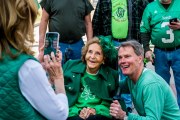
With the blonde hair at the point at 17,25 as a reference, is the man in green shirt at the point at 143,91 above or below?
below

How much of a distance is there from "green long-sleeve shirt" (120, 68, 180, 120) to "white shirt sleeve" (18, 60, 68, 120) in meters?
1.36

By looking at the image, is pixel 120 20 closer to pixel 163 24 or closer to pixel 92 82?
pixel 163 24

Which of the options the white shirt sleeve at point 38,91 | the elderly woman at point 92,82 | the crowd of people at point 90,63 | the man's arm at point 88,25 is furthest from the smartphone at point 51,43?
the man's arm at point 88,25

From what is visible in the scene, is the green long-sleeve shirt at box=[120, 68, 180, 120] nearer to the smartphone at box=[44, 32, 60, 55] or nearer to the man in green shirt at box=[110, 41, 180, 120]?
the man in green shirt at box=[110, 41, 180, 120]

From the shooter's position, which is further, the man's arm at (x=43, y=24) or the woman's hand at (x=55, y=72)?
the man's arm at (x=43, y=24)

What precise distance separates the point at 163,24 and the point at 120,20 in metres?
0.51

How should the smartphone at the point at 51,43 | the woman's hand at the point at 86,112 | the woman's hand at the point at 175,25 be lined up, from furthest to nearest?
the woman's hand at the point at 175,25 < the woman's hand at the point at 86,112 < the smartphone at the point at 51,43

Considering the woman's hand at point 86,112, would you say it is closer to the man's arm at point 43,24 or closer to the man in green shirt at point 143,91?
the man in green shirt at point 143,91

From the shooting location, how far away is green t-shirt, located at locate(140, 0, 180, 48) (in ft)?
15.2

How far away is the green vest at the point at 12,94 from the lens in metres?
1.78

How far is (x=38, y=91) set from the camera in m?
1.83

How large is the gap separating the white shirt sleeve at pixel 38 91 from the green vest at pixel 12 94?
0.07 ft

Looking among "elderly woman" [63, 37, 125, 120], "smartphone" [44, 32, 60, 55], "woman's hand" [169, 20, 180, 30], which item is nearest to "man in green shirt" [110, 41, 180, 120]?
"elderly woman" [63, 37, 125, 120]

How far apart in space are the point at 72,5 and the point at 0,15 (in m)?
3.06
